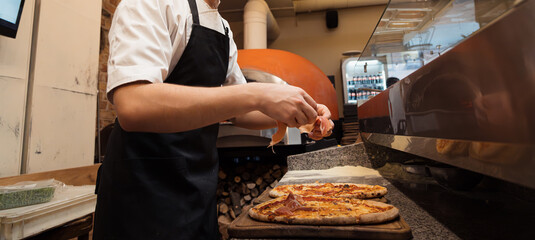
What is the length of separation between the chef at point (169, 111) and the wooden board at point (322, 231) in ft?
0.91

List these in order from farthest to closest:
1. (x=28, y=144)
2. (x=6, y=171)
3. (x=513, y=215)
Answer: (x=28, y=144)
(x=6, y=171)
(x=513, y=215)

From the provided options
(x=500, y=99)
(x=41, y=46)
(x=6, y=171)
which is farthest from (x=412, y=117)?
(x=41, y=46)

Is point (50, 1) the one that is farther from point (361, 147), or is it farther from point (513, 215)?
point (513, 215)

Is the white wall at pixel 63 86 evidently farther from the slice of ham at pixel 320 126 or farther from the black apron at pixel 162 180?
the slice of ham at pixel 320 126

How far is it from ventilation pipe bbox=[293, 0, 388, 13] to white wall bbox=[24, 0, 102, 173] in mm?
4129

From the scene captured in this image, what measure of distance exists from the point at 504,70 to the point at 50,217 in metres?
1.78

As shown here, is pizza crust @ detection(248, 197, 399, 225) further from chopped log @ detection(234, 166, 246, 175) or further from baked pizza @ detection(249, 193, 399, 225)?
chopped log @ detection(234, 166, 246, 175)

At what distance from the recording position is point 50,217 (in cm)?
137

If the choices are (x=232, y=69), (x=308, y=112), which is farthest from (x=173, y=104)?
(x=232, y=69)

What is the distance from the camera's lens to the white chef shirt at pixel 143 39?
0.78m

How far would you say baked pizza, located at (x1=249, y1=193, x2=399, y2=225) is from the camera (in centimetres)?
88

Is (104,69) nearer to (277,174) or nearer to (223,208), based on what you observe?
(223,208)

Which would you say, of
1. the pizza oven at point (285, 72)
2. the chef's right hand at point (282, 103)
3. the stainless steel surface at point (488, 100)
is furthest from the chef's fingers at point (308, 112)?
the pizza oven at point (285, 72)

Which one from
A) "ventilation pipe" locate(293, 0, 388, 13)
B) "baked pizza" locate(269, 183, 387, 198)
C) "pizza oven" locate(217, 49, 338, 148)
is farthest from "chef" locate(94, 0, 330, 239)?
"ventilation pipe" locate(293, 0, 388, 13)
